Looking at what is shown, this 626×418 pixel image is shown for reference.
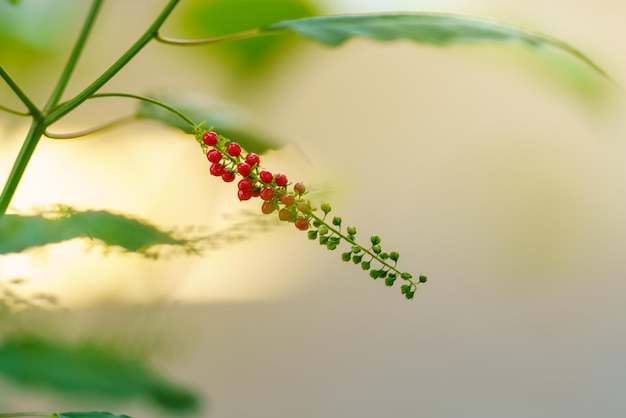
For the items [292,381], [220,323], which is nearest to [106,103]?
[220,323]

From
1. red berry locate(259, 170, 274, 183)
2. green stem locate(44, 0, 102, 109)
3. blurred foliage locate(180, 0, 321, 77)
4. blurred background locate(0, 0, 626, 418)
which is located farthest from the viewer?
blurred background locate(0, 0, 626, 418)

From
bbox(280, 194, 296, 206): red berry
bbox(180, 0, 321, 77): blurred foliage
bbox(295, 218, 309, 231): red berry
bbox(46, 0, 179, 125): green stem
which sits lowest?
bbox(295, 218, 309, 231): red berry

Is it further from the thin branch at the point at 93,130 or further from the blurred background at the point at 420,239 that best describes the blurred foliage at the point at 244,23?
the blurred background at the point at 420,239

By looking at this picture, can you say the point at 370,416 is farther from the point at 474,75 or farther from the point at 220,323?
the point at 474,75

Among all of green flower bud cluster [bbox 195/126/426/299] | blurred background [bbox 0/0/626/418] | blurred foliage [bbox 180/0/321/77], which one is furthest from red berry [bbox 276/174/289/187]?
blurred background [bbox 0/0/626/418]

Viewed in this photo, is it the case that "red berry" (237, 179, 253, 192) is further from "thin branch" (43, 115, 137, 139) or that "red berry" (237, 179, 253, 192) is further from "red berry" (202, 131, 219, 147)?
"thin branch" (43, 115, 137, 139)

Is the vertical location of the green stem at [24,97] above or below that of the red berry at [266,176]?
above

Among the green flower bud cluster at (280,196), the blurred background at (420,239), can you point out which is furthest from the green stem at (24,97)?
the blurred background at (420,239)

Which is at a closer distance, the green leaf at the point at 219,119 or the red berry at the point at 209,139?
the red berry at the point at 209,139
